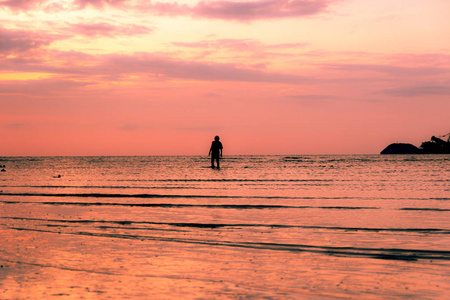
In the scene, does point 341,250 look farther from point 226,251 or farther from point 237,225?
point 237,225

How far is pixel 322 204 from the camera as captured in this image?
1755cm

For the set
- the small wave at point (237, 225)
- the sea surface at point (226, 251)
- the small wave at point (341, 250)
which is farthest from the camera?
the small wave at point (237, 225)

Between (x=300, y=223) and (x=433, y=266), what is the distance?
5204mm

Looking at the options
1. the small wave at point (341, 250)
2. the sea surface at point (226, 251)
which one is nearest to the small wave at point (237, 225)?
the sea surface at point (226, 251)

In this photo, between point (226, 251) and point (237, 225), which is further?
point (237, 225)

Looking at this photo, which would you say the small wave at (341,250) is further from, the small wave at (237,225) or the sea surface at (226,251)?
the small wave at (237,225)

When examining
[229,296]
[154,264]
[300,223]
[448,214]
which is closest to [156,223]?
[300,223]

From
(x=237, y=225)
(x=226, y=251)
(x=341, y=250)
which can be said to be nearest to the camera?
(x=226, y=251)

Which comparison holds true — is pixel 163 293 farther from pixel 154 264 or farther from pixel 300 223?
pixel 300 223

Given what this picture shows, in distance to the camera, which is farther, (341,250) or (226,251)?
(341,250)

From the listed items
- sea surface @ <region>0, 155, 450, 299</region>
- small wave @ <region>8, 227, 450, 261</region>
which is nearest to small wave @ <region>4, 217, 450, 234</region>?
sea surface @ <region>0, 155, 450, 299</region>

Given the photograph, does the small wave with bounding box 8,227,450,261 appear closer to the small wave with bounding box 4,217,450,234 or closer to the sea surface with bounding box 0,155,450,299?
the sea surface with bounding box 0,155,450,299

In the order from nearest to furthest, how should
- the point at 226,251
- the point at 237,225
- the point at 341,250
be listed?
the point at 226,251 → the point at 341,250 → the point at 237,225

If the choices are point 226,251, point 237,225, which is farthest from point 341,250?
point 237,225
